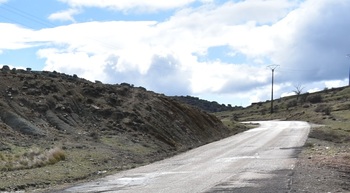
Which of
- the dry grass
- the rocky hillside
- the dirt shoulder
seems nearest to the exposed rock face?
the rocky hillside

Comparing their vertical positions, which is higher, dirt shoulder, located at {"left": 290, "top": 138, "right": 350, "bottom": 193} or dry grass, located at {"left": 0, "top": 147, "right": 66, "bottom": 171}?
dry grass, located at {"left": 0, "top": 147, "right": 66, "bottom": 171}

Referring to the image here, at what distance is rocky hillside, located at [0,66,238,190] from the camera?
22.7 meters

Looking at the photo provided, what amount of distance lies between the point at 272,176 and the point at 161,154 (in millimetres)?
14176

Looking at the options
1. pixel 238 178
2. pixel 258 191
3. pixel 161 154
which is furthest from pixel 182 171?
pixel 161 154

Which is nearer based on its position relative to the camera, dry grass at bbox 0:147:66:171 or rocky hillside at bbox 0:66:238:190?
dry grass at bbox 0:147:66:171

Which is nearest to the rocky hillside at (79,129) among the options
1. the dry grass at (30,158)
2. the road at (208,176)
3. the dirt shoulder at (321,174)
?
the dry grass at (30,158)

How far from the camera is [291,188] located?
16.1m

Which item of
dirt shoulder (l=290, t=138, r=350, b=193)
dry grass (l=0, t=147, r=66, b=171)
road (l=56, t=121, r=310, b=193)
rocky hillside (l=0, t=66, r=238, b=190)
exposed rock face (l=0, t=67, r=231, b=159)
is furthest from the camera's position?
exposed rock face (l=0, t=67, r=231, b=159)

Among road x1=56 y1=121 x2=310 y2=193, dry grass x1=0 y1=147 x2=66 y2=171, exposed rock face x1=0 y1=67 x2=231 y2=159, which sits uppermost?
exposed rock face x1=0 y1=67 x2=231 y2=159

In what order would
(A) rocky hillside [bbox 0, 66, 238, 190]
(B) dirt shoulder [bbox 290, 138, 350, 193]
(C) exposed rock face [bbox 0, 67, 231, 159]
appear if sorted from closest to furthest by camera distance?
1. (B) dirt shoulder [bbox 290, 138, 350, 193]
2. (A) rocky hillside [bbox 0, 66, 238, 190]
3. (C) exposed rock face [bbox 0, 67, 231, 159]

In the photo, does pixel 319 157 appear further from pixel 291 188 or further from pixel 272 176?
pixel 291 188

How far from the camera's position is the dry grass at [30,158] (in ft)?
72.0

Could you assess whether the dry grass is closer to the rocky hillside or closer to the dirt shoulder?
the rocky hillside

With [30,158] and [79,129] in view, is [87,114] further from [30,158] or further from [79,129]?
[30,158]
